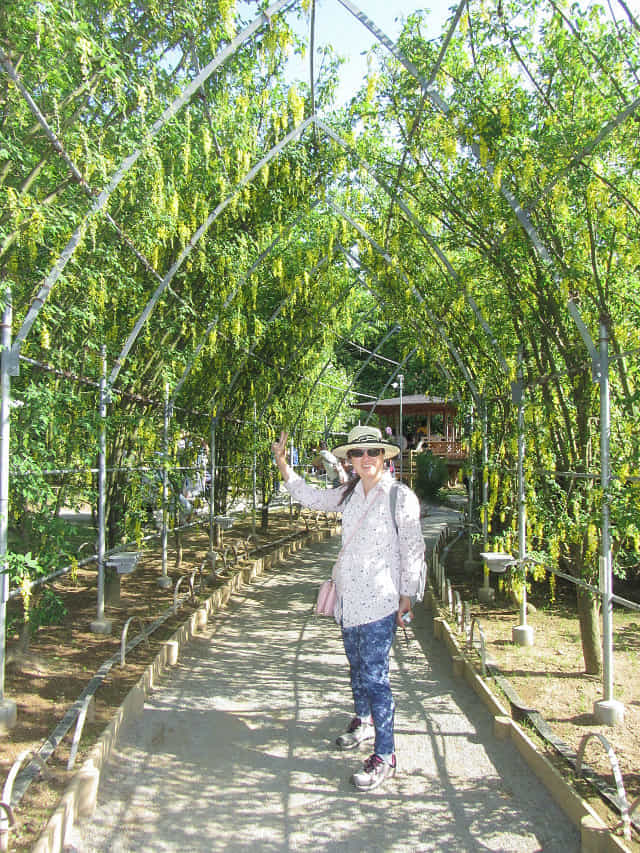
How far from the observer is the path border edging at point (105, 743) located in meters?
2.41

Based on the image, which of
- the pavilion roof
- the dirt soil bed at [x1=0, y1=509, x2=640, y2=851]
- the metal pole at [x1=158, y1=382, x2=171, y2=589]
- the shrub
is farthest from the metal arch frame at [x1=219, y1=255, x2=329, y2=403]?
the pavilion roof

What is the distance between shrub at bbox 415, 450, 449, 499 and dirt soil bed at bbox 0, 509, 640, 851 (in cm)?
1240

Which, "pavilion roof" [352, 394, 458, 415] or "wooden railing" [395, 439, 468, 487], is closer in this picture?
"wooden railing" [395, 439, 468, 487]

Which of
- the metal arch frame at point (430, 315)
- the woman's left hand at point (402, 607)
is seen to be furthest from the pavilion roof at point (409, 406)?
the woman's left hand at point (402, 607)

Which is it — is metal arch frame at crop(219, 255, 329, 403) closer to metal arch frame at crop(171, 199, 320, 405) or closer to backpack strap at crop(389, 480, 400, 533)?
metal arch frame at crop(171, 199, 320, 405)

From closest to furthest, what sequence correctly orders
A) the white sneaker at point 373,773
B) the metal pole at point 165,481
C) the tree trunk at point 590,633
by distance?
the white sneaker at point 373,773 < the tree trunk at point 590,633 < the metal pole at point 165,481

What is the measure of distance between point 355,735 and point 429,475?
637 inches

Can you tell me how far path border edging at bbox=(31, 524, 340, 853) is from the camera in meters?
2.41

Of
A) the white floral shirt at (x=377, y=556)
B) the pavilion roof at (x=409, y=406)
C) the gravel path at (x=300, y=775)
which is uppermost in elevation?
the pavilion roof at (x=409, y=406)

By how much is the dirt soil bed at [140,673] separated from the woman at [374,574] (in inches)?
36.7

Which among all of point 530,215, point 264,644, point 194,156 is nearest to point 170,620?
point 264,644

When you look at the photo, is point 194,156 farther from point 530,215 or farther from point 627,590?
point 627,590

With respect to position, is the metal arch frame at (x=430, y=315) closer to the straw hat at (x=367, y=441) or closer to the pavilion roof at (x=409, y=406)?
the straw hat at (x=367, y=441)

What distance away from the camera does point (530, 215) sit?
4602mm
